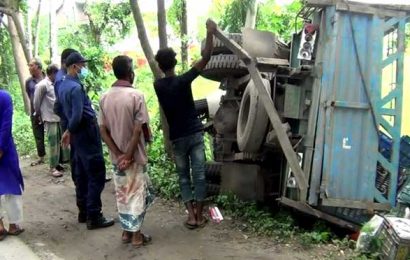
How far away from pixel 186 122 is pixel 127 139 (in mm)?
628

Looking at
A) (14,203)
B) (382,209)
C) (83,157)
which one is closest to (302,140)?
(382,209)

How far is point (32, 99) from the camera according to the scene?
8.34m

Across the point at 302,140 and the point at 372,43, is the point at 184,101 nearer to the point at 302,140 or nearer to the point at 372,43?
the point at 302,140

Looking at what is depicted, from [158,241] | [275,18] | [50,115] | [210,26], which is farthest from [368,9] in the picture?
[275,18]

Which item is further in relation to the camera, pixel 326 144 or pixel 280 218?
pixel 280 218

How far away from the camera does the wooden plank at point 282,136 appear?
4621 mm

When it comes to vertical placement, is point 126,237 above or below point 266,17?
below

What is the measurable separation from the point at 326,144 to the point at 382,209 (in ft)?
2.89

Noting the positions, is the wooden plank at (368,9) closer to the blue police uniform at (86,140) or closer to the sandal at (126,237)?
the blue police uniform at (86,140)

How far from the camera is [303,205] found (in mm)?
4793

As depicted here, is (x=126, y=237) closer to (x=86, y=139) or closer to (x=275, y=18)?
(x=86, y=139)

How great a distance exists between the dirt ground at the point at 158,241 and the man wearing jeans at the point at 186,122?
309 mm

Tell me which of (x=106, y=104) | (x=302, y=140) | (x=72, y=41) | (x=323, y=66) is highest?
(x=72, y=41)

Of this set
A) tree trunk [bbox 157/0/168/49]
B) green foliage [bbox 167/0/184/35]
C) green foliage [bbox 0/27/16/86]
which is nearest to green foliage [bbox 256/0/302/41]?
green foliage [bbox 167/0/184/35]
